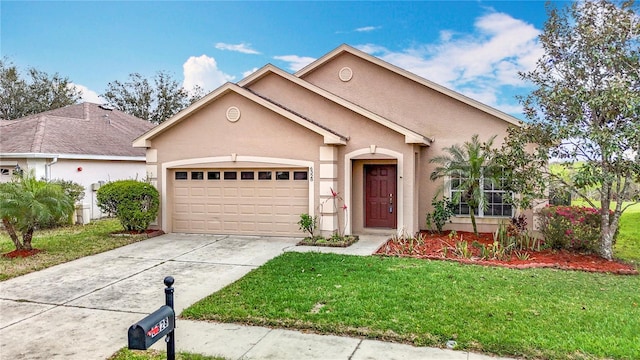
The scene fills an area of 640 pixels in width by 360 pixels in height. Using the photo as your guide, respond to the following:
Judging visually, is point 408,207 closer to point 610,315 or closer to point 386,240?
point 386,240

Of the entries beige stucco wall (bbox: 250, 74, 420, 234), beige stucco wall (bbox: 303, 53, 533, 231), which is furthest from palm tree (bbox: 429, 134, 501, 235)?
beige stucco wall (bbox: 303, 53, 533, 231)

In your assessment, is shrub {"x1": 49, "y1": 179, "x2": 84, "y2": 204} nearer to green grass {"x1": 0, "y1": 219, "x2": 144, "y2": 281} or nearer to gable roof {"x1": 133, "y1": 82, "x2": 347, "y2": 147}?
green grass {"x1": 0, "y1": 219, "x2": 144, "y2": 281}

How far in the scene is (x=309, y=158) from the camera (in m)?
11.6

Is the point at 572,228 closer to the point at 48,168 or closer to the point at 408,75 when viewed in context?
the point at 408,75

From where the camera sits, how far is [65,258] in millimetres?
9398

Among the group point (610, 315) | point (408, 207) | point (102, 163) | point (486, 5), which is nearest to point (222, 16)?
point (102, 163)

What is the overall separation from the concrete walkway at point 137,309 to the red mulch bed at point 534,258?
98 cm

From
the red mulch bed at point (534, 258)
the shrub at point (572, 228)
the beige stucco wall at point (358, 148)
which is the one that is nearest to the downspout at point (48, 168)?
the beige stucco wall at point (358, 148)

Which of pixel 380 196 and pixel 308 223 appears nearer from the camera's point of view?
pixel 308 223

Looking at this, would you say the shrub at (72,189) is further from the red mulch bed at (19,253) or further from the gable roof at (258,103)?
the red mulch bed at (19,253)

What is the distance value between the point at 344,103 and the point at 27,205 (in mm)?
8322

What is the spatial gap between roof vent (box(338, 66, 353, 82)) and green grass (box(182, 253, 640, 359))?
7.91m

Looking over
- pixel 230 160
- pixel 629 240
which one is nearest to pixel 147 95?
pixel 230 160

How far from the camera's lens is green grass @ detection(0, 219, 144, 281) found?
28.6 ft
